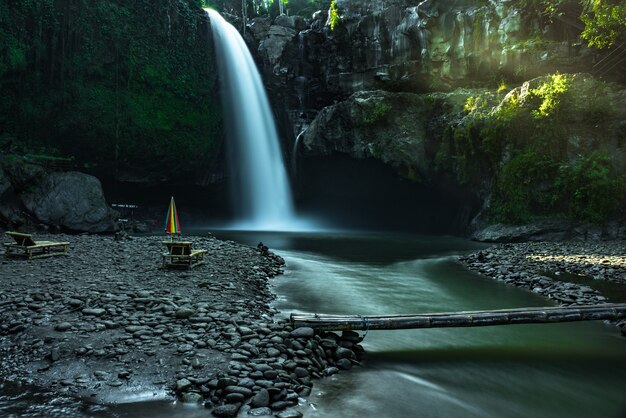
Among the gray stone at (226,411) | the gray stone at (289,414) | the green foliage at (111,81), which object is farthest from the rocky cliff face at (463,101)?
the gray stone at (226,411)

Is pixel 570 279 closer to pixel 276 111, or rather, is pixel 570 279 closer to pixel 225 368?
pixel 225 368

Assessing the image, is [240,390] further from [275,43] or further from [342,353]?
[275,43]

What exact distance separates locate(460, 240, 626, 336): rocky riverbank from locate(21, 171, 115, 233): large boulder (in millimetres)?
21697

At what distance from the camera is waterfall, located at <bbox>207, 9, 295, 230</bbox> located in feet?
111

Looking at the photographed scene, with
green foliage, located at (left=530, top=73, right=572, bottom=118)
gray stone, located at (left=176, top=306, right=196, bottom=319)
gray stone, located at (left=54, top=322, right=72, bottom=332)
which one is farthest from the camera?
green foliage, located at (left=530, top=73, right=572, bottom=118)

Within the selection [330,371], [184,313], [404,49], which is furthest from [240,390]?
[404,49]

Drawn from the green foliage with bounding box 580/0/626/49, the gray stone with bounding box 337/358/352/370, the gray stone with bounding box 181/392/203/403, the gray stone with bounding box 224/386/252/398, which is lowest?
the gray stone with bounding box 337/358/352/370

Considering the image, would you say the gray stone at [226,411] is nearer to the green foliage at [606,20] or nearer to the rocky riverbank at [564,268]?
the rocky riverbank at [564,268]

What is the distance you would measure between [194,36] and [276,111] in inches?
366

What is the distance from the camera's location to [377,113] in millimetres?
29219

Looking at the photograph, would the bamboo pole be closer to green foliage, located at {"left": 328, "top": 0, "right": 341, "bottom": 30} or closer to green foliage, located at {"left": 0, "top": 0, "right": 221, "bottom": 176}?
green foliage, located at {"left": 0, "top": 0, "right": 221, "bottom": 176}

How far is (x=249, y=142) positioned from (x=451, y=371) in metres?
30.9

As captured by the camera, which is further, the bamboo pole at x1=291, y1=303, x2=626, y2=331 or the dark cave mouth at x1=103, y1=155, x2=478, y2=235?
the dark cave mouth at x1=103, y1=155, x2=478, y2=235

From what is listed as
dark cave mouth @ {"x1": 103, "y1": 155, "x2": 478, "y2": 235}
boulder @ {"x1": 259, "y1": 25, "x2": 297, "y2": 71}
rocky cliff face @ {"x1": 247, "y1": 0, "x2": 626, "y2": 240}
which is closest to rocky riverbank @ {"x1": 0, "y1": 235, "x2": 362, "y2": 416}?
rocky cliff face @ {"x1": 247, "y1": 0, "x2": 626, "y2": 240}
